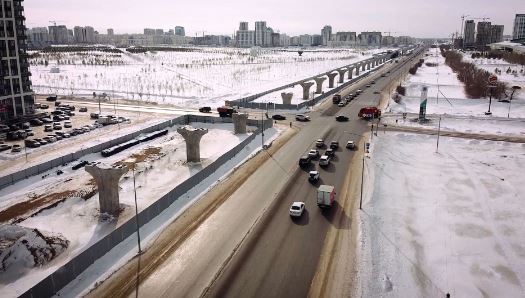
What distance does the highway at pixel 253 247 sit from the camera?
26781 mm

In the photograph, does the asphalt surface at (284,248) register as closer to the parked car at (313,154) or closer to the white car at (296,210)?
the white car at (296,210)

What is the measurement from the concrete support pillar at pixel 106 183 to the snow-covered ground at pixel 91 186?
1179mm

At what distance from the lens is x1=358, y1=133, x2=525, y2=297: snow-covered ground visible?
27.8 meters

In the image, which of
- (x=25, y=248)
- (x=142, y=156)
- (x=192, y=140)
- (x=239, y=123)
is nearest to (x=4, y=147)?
(x=142, y=156)

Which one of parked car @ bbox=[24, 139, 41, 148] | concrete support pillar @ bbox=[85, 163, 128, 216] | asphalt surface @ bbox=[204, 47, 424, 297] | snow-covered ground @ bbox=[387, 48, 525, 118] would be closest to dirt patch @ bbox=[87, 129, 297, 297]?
asphalt surface @ bbox=[204, 47, 424, 297]

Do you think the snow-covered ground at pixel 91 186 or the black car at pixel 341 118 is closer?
the snow-covered ground at pixel 91 186

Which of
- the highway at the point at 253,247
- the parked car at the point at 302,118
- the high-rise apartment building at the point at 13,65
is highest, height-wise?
the high-rise apartment building at the point at 13,65

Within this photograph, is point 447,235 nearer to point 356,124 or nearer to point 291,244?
point 291,244

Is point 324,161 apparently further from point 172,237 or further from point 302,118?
point 302,118

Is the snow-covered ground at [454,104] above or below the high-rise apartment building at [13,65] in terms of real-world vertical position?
below

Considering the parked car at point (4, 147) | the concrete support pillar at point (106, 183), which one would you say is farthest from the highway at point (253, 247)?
the parked car at point (4, 147)

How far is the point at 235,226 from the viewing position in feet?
115

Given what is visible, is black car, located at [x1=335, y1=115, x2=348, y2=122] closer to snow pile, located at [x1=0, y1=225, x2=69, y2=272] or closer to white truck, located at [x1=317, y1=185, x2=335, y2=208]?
white truck, located at [x1=317, y1=185, x2=335, y2=208]

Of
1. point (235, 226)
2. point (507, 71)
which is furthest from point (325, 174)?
point (507, 71)
